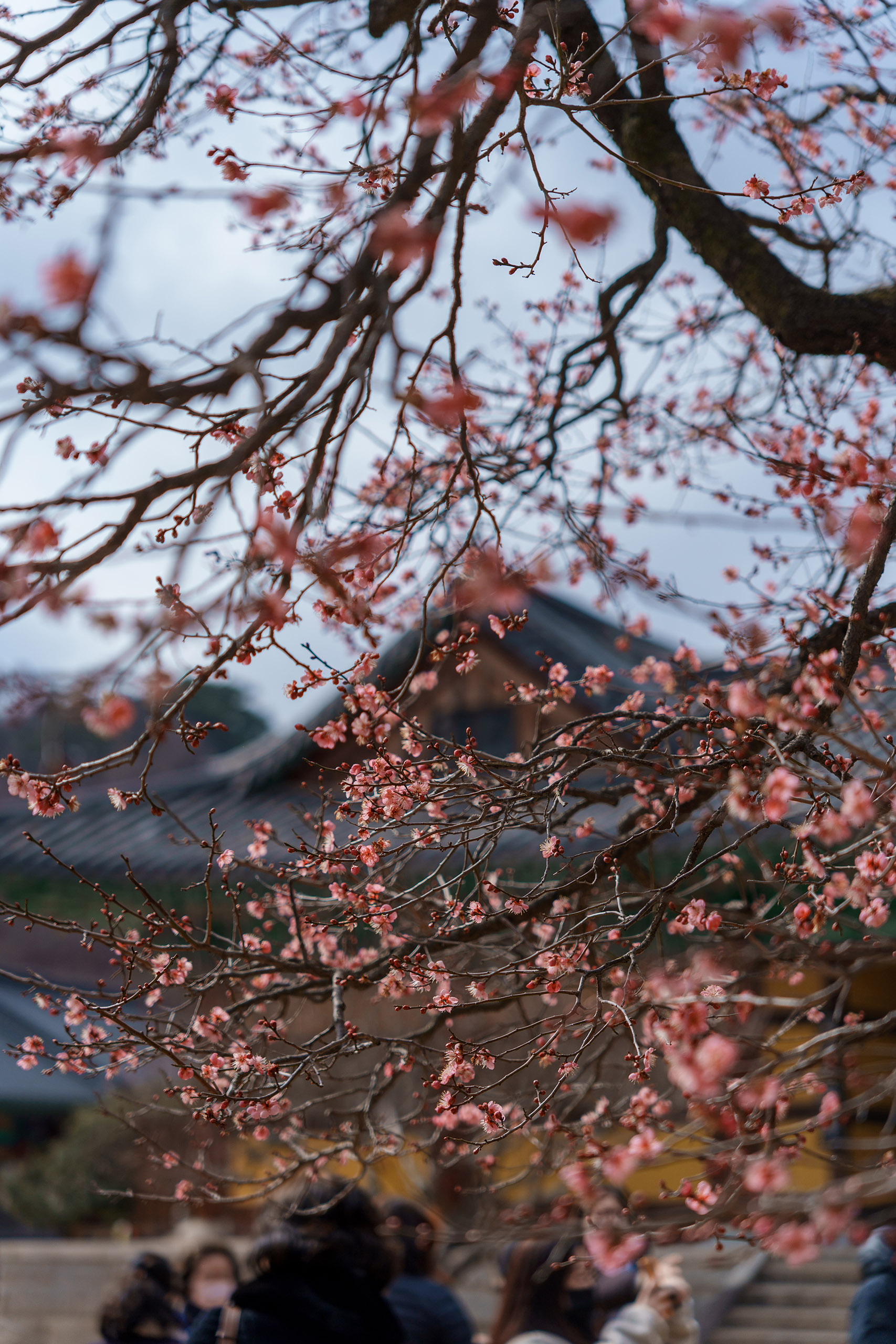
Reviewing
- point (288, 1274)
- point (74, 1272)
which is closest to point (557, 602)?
point (74, 1272)

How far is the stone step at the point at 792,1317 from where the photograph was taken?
21.3 ft

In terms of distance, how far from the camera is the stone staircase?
21.0 feet

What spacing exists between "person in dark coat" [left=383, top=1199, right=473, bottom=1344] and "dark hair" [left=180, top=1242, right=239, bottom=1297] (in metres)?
0.76

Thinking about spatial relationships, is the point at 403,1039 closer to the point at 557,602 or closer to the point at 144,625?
the point at 144,625

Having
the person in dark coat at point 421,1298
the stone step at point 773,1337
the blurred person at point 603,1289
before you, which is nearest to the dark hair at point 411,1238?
the person in dark coat at point 421,1298

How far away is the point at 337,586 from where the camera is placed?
74.9 inches

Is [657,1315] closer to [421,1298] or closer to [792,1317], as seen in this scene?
[421,1298]

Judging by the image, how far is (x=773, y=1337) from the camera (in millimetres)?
6387

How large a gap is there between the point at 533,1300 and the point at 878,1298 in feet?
4.01

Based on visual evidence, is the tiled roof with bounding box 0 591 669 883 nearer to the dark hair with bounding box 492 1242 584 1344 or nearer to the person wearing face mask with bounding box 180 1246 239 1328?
the person wearing face mask with bounding box 180 1246 239 1328

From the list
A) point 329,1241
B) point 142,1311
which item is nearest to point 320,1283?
point 329,1241

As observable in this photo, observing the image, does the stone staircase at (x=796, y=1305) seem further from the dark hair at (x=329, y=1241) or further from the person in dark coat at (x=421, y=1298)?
the dark hair at (x=329, y=1241)

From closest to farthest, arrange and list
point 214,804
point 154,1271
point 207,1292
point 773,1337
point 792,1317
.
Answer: point 154,1271, point 207,1292, point 773,1337, point 792,1317, point 214,804

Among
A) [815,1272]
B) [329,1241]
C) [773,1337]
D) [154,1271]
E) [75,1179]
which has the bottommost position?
[773,1337]
